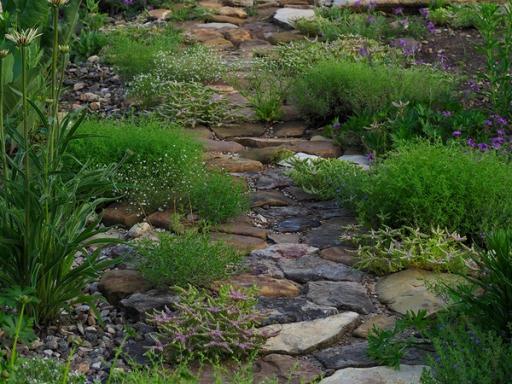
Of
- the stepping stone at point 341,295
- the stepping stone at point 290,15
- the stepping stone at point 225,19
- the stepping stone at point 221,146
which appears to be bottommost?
the stepping stone at point 225,19

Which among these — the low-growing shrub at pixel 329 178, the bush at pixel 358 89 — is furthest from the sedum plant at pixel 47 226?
the bush at pixel 358 89

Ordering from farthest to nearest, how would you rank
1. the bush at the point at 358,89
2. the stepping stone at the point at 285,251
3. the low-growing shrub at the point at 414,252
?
the bush at the point at 358,89, the stepping stone at the point at 285,251, the low-growing shrub at the point at 414,252

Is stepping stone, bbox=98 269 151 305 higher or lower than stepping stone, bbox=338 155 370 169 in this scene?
higher

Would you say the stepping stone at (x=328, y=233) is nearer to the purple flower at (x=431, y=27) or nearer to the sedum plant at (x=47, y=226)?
the sedum plant at (x=47, y=226)

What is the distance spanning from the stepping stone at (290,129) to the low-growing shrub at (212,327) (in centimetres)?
325

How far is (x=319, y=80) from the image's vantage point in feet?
25.4

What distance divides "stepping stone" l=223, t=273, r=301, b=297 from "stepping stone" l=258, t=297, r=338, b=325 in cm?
6

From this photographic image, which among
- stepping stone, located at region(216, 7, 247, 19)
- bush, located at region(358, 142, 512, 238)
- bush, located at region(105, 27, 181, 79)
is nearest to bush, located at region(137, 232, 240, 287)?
bush, located at region(358, 142, 512, 238)

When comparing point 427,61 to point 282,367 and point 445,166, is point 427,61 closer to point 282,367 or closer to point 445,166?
point 445,166

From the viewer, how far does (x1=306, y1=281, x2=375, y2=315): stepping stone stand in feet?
16.1

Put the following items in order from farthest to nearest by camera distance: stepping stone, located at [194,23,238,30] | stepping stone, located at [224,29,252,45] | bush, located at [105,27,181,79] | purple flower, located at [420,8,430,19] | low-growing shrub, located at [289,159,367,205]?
stepping stone, located at [194,23,238,30] < purple flower, located at [420,8,430,19] < stepping stone, located at [224,29,252,45] < bush, located at [105,27,181,79] < low-growing shrub, located at [289,159,367,205]

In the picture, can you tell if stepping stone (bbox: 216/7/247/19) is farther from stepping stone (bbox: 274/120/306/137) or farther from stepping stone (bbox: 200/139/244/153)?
stepping stone (bbox: 200/139/244/153)

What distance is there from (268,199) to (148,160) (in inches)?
32.0

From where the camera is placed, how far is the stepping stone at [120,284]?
16.2ft
